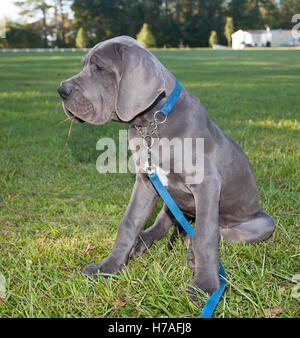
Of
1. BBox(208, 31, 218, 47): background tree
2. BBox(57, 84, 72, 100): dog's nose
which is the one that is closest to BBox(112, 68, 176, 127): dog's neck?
BBox(57, 84, 72, 100): dog's nose

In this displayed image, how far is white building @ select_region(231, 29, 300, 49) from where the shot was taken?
182 feet

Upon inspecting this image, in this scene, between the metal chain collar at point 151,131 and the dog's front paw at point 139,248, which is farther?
the dog's front paw at point 139,248

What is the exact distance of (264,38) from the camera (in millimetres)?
60438

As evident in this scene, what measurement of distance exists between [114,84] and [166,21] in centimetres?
5955

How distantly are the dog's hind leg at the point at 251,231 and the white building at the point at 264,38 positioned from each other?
55379 mm

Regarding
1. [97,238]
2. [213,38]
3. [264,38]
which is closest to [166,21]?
[213,38]

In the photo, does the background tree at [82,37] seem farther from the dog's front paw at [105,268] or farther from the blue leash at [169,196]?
the dog's front paw at [105,268]

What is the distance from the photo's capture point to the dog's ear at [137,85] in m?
2.21

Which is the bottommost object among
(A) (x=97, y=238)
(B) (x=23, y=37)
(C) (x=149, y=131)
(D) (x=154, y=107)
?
(A) (x=97, y=238)

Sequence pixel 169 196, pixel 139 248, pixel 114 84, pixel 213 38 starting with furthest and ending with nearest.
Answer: pixel 213 38 < pixel 139 248 < pixel 169 196 < pixel 114 84

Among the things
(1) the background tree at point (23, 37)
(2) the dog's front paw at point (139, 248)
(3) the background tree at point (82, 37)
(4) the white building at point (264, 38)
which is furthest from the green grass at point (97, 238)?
(1) the background tree at point (23, 37)

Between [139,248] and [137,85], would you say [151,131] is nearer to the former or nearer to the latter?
[137,85]

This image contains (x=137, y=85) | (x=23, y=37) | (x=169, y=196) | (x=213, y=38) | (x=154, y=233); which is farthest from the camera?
(x=213, y=38)

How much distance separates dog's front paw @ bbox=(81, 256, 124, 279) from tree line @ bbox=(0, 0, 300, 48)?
51.7 m
